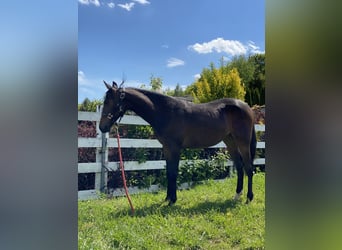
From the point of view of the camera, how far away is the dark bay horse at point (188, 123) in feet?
6.08

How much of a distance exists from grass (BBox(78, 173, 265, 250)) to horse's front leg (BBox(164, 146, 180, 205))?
0.04 meters

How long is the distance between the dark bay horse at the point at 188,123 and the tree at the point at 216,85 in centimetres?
5

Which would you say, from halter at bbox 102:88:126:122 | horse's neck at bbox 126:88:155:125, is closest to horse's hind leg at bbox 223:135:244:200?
horse's neck at bbox 126:88:155:125

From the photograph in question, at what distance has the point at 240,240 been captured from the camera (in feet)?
6.17

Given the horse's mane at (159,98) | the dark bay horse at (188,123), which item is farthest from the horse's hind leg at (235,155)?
the horse's mane at (159,98)

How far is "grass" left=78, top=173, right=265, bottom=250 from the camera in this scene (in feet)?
5.71

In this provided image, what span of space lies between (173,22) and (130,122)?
687 mm

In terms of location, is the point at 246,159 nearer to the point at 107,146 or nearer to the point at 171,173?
the point at 171,173

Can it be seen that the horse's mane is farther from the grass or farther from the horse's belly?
the grass

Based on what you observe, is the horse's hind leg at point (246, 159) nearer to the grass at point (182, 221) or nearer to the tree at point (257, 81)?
the grass at point (182, 221)
